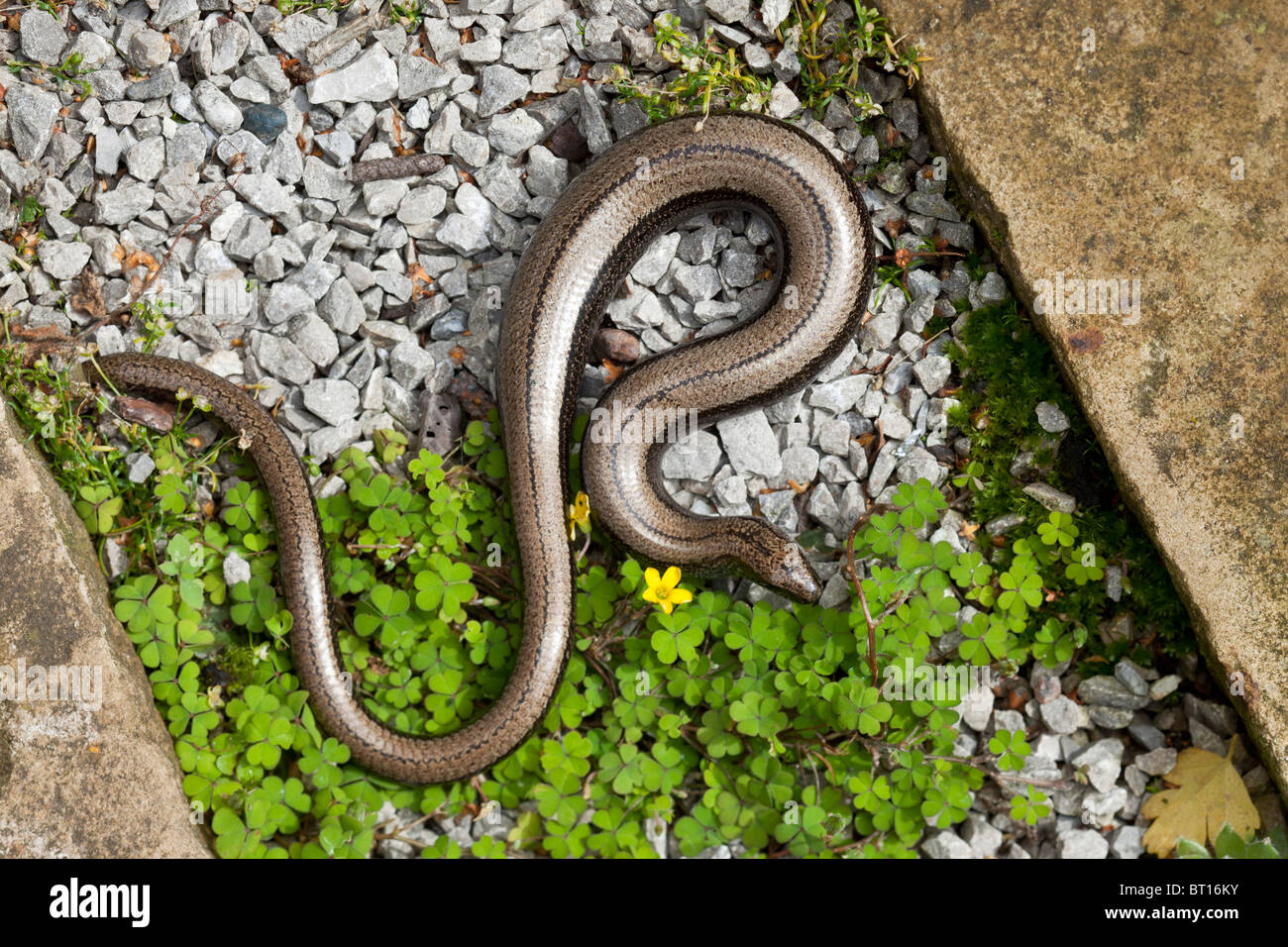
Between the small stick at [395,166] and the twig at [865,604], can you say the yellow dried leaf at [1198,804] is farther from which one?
the small stick at [395,166]

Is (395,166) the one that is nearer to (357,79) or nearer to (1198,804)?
(357,79)

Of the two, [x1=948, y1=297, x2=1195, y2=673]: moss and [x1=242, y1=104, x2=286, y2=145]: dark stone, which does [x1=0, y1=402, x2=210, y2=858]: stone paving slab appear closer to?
[x1=242, y1=104, x2=286, y2=145]: dark stone

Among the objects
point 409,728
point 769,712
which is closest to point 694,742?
point 769,712

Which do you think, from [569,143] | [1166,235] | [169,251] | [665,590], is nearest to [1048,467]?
[1166,235]

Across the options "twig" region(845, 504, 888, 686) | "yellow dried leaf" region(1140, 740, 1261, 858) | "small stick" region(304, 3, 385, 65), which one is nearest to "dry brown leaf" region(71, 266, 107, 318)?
"small stick" region(304, 3, 385, 65)

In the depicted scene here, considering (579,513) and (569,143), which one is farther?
(569,143)
